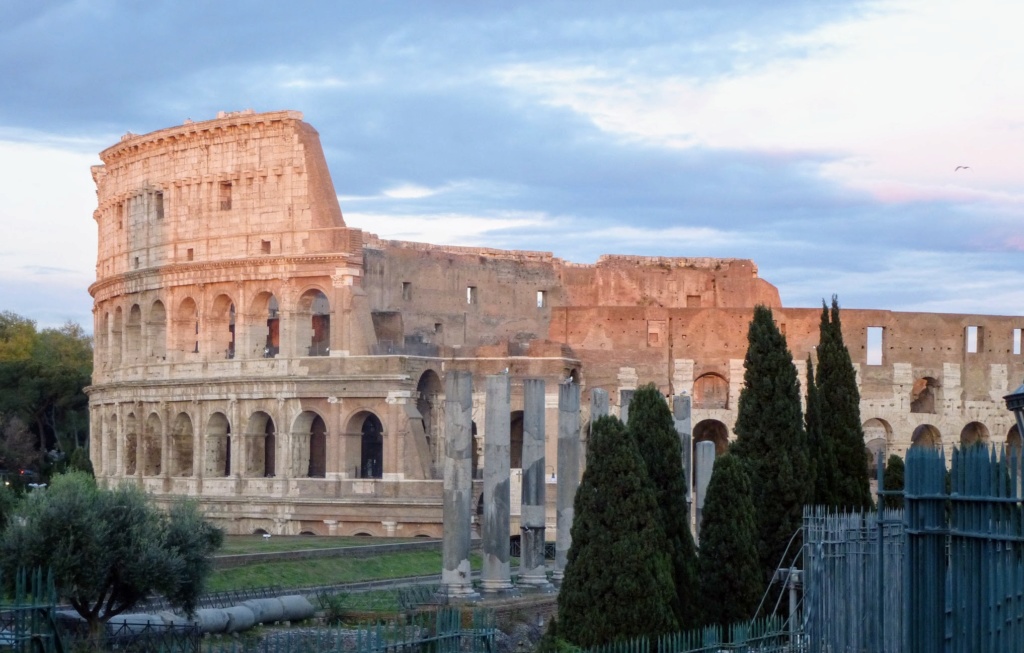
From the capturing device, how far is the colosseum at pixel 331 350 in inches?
1912

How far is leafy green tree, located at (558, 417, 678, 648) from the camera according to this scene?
21.6 m

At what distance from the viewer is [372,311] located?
5041 cm

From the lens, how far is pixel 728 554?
78.9 ft

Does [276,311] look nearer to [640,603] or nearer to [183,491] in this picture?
[183,491]

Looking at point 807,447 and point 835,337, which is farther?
point 835,337

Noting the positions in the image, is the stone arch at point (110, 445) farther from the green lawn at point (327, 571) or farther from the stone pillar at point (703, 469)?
the stone pillar at point (703, 469)

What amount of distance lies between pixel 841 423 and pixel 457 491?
6.96m

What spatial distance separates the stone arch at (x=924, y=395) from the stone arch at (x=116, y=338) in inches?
1040

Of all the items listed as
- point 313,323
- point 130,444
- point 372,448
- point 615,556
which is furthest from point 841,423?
point 130,444

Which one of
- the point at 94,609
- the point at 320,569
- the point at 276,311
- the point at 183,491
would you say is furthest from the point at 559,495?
the point at 276,311

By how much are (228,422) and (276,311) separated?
265 inches

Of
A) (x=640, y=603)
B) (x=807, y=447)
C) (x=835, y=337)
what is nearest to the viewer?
(x=640, y=603)

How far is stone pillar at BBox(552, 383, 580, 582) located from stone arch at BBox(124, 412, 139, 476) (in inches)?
1004

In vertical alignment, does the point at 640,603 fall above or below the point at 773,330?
below
